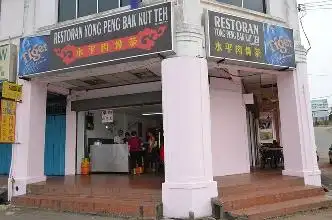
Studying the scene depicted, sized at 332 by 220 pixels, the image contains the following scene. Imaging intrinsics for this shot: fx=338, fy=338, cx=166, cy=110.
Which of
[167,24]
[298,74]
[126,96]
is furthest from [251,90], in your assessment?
[167,24]

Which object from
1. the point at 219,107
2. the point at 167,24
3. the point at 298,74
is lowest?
the point at 219,107

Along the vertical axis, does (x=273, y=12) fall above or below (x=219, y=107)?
above

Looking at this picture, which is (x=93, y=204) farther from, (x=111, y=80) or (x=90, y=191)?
(x=111, y=80)

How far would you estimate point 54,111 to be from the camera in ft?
41.9

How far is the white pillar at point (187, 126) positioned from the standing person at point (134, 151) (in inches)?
210

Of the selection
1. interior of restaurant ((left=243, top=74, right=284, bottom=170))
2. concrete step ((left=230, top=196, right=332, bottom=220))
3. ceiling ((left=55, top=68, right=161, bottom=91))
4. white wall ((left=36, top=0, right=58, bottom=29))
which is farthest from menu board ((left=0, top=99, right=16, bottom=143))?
interior of restaurant ((left=243, top=74, right=284, bottom=170))

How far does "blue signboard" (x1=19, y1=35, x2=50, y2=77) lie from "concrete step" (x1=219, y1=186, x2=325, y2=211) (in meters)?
5.96

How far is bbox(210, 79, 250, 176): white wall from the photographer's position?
1116 centimetres

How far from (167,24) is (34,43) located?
167 inches

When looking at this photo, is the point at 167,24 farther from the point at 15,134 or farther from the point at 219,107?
the point at 15,134

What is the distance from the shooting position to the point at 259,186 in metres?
8.63

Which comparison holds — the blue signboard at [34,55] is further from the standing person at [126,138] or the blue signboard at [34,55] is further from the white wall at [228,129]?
the white wall at [228,129]

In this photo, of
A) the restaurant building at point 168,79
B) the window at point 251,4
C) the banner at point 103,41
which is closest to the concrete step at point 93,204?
the restaurant building at point 168,79

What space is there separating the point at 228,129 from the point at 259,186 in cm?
318
